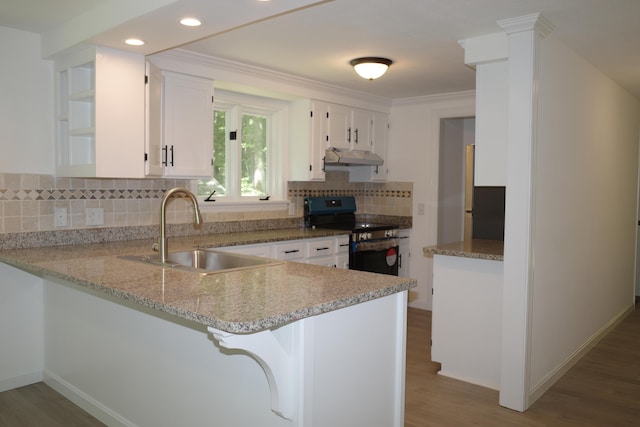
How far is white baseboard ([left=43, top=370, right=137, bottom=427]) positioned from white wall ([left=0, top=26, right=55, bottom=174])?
1.31m

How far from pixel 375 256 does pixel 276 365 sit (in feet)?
10.6

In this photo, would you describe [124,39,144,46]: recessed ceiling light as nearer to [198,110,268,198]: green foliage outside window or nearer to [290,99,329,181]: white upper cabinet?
[198,110,268,198]: green foliage outside window

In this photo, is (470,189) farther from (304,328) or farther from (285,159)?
(304,328)

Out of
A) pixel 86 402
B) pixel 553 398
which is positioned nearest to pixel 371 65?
pixel 553 398

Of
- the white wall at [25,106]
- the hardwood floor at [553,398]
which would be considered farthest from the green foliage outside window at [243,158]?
the hardwood floor at [553,398]

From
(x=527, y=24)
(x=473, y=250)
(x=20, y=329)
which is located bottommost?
(x=20, y=329)

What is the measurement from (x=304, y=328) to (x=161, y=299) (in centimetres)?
49

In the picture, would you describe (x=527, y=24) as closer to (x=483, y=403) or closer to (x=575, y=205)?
(x=575, y=205)

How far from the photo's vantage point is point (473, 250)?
3.34 metres

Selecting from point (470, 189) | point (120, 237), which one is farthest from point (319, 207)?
point (120, 237)

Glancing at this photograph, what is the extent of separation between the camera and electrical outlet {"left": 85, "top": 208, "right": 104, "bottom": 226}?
342 cm

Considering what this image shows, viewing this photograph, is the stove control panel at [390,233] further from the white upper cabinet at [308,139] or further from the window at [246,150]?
the window at [246,150]

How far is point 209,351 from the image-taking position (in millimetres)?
2107

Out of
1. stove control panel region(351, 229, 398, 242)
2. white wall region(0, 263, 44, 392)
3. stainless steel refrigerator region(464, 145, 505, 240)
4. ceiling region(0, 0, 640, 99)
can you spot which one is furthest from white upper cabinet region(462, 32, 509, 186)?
white wall region(0, 263, 44, 392)
